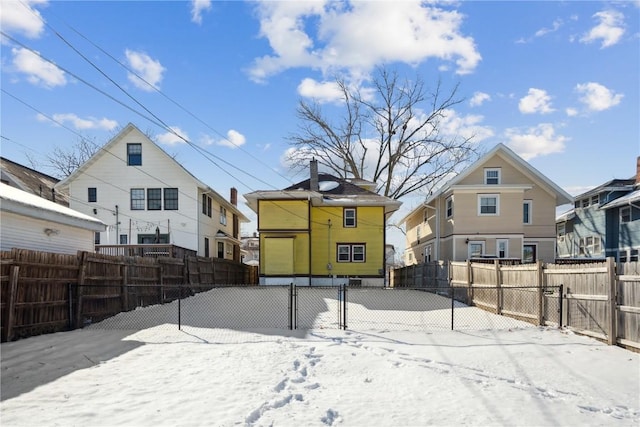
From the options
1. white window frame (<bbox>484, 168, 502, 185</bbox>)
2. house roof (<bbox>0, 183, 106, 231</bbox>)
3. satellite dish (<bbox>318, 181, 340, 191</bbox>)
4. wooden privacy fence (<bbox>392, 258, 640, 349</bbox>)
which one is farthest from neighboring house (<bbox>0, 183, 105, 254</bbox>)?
white window frame (<bbox>484, 168, 502, 185</bbox>)

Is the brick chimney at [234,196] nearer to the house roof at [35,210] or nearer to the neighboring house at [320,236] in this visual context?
the neighboring house at [320,236]

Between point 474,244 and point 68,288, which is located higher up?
point 474,244

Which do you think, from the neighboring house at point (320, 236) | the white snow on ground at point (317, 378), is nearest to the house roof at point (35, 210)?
the white snow on ground at point (317, 378)

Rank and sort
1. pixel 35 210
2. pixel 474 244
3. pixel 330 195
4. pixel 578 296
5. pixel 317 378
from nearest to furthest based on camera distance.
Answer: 1. pixel 317 378
2. pixel 578 296
3. pixel 35 210
4. pixel 474 244
5. pixel 330 195

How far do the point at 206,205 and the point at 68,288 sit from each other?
1536 cm

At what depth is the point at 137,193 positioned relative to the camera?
2353cm

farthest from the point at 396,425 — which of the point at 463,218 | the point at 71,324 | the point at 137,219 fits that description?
the point at 137,219

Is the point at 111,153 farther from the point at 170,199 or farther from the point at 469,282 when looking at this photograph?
the point at 469,282

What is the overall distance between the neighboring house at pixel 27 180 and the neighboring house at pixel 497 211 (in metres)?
23.6

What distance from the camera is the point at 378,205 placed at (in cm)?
2489

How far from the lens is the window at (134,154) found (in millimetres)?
23594

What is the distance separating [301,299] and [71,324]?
836cm

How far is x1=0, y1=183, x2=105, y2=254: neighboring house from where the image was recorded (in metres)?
10.5

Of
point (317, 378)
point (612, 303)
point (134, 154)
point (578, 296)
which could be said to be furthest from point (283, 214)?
point (317, 378)
